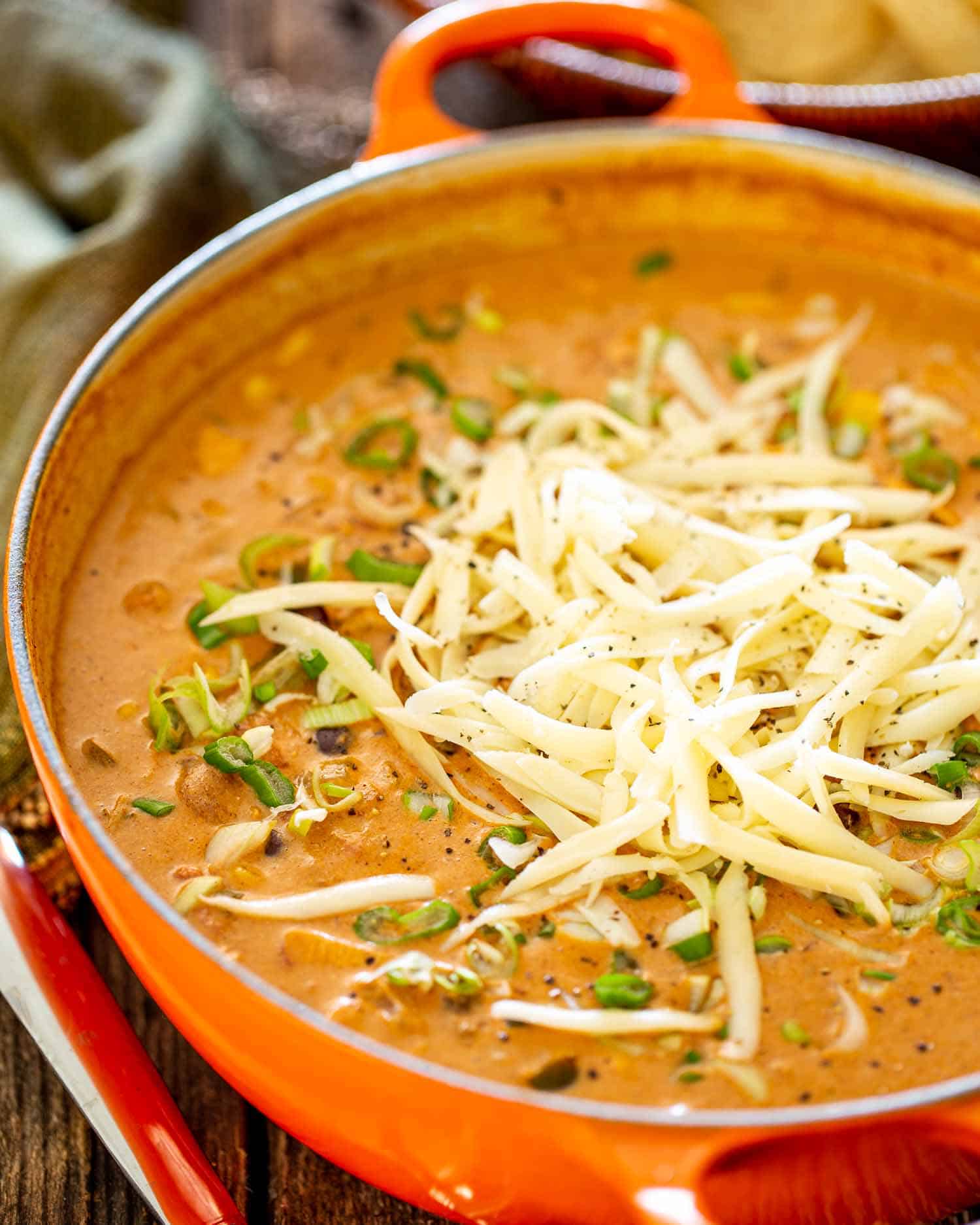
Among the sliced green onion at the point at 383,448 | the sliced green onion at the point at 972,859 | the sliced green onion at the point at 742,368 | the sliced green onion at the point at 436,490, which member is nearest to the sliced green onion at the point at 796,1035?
the sliced green onion at the point at 972,859

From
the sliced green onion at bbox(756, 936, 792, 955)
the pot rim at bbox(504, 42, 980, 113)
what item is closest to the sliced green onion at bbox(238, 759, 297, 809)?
the sliced green onion at bbox(756, 936, 792, 955)

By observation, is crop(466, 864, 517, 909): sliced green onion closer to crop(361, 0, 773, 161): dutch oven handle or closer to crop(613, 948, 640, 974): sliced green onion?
crop(613, 948, 640, 974): sliced green onion

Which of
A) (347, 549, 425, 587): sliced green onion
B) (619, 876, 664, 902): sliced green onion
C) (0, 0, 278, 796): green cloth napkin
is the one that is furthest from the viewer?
(0, 0, 278, 796): green cloth napkin

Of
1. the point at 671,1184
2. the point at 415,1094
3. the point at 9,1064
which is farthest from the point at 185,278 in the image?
the point at 671,1184

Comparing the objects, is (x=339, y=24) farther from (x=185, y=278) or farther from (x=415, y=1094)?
(x=415, y=1094)

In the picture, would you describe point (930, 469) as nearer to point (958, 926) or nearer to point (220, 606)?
point (958, 926)

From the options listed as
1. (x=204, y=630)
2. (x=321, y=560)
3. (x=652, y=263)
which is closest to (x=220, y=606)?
(x=204, y=630)

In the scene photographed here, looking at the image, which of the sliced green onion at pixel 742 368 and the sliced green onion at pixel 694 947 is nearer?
the sliced green onion at pixel 694 947

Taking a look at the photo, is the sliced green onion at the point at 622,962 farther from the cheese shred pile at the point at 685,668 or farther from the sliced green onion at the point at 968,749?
the sliced green onion at the point at 968,749
